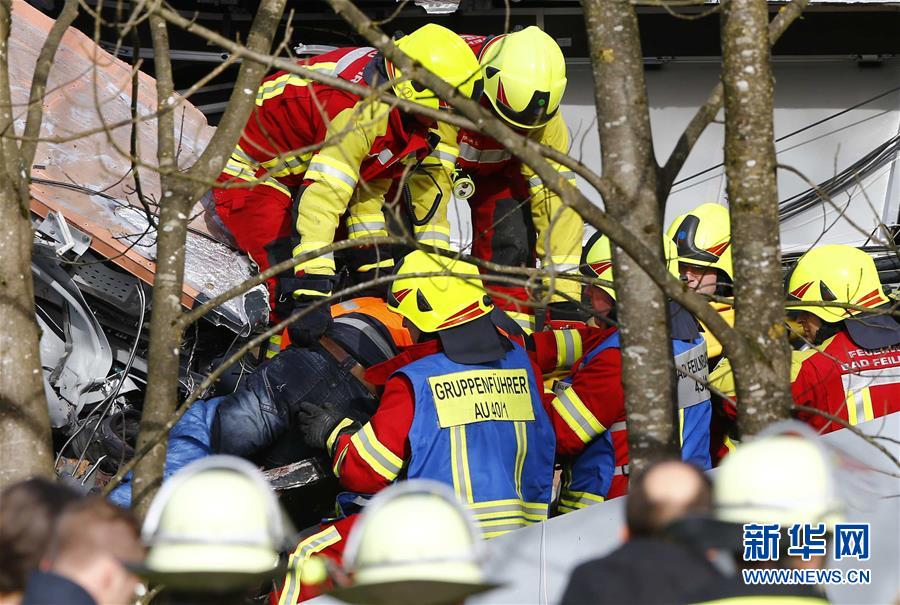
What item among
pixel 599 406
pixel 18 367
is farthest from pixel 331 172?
pixel 18 367

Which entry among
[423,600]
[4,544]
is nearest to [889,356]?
[423,600]

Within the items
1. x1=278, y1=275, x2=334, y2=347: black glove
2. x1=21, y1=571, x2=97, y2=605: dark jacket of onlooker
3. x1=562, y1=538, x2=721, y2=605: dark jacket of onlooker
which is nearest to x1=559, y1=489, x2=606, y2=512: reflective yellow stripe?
x1=278, y1=275, x2=334, y2=347: black glove

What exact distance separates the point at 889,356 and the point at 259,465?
2.74 meters

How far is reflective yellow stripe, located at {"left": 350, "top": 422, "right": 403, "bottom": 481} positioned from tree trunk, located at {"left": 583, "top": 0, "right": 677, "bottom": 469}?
1269mm

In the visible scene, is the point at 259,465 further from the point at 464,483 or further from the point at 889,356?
the point at 889,356

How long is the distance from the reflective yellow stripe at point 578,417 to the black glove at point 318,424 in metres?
0.85

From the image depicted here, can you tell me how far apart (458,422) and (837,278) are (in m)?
2.26

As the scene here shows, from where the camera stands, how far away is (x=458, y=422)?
459 centimetres

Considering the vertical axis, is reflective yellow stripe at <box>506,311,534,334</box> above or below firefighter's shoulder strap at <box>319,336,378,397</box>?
above

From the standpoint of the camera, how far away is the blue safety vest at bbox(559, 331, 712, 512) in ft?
16.6

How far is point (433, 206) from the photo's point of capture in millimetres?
6363

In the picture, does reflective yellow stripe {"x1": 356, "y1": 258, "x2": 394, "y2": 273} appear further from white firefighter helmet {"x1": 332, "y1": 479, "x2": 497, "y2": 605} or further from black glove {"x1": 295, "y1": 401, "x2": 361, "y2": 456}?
white firefighter helmet {"x1": 332, "y1": 479, "x2": 497, "y2": 605}

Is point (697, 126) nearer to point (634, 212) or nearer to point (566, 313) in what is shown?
point (634, 212)

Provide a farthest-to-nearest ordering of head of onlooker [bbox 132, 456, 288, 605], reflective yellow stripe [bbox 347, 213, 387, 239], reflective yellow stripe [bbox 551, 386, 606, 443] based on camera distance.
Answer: reflective yellow stripe [bbox 347, 213, 387, 239] → reflective yellow stripe [bbox 551, 386, 606, 443] → head of onlooker [bbox 132, 456, 288, 605]
